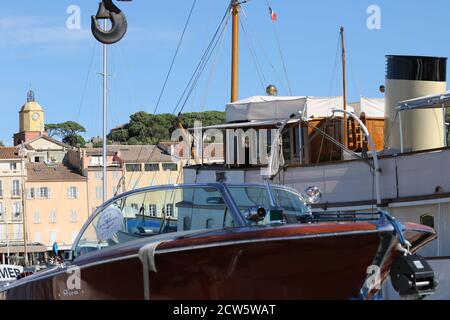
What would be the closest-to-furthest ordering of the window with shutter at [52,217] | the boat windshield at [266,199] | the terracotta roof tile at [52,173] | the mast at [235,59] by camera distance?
the boat windshield at [266,199]
the mast at [235,59]
the window with shutter at [52,217]
the terracotta roof tile at [52,173]

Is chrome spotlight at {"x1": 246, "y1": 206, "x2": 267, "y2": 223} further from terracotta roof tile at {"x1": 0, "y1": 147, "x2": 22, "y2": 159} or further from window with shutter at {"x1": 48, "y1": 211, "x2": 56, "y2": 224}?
terracotta roof tile at {"x1": 0, "y1": 147, "x2": 22, "y2": 159}

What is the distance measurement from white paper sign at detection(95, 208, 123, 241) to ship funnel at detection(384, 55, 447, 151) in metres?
11.3

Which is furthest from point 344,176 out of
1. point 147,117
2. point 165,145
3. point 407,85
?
point 147,117

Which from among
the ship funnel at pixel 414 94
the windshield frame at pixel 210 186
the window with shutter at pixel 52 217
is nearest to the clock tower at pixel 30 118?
→ the window with shutter at pixel 52 217

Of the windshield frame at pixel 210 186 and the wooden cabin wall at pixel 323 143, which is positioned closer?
the windshield frame at pixel 210 186

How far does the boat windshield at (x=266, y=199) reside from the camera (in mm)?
10227

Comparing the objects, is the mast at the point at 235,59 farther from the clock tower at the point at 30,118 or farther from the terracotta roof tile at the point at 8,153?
the clock tower at the point at 30,118

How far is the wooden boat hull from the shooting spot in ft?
29.1

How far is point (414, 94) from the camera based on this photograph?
21.5 m

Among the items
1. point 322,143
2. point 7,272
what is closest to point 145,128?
point 7,272

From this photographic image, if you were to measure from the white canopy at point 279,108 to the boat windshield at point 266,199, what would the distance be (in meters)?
10.8

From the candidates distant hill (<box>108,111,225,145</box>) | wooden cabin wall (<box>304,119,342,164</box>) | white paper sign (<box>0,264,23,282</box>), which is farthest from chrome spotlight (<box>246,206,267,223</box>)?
distant hill (<box>108,111,225,145</box>)
